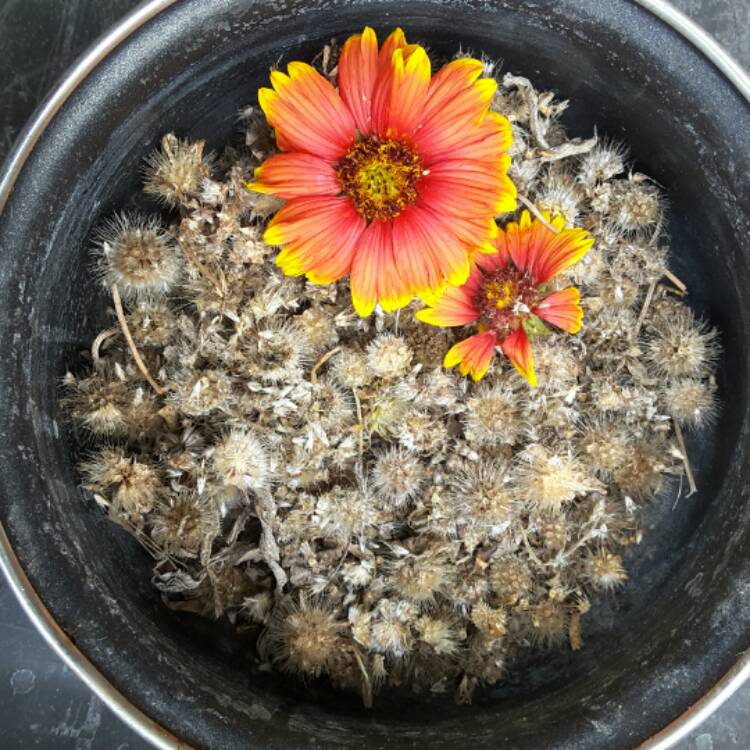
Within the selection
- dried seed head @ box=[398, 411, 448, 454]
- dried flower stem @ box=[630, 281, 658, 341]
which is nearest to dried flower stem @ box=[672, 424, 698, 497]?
dried flower stem @ box=[630, 281, 658, 341]

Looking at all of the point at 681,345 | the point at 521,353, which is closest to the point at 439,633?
the point at 521,353

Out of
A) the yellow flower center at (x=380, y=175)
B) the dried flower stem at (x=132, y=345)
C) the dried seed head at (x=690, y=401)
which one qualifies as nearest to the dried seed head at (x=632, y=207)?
the dried seed head at (x=690, y=401)

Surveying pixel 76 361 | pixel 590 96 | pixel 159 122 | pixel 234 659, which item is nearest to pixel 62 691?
pixel 234 659

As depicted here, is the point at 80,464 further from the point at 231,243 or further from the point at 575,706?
the point at 575,706

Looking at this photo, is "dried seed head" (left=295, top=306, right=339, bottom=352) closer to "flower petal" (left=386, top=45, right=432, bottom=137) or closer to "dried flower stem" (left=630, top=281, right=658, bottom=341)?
"flower petal" (left=386, top=45, right=432, bottom=137)

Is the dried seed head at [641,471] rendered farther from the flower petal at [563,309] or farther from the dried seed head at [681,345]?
the flower petal at [563,309]

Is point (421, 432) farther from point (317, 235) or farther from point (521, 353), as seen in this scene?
point (317, 235)
